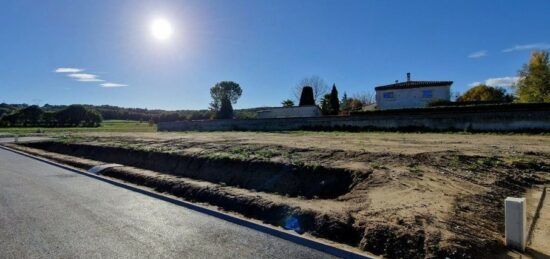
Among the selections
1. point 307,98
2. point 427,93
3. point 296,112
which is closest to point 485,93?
point 427,93

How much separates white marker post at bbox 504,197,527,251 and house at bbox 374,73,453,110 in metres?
35.8

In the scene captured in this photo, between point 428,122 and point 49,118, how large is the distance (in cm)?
8909

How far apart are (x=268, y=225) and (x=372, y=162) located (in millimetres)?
4727

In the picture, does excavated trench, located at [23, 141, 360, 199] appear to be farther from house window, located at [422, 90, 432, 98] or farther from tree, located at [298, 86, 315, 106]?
tree, located at [298, 86, 315, 106]

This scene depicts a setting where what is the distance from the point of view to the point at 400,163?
10.2m

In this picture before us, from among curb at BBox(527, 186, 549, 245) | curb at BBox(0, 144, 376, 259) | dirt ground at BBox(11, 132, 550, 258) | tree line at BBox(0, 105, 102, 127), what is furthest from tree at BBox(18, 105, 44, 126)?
curb at BBox(527, 186, 549, 245)

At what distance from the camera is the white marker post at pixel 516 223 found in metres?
4.98

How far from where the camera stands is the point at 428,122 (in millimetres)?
24062

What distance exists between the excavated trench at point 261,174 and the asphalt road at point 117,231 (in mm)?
2750

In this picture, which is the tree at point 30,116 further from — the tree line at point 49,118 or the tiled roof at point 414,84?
the tiled roof at point 414,84

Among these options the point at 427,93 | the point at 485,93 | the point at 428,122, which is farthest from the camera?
the point at 485,93

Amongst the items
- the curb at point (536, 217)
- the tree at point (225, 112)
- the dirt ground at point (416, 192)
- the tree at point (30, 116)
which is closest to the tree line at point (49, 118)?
the tree at point (30, 116)

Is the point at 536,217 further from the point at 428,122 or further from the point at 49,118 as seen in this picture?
the point at 49,118

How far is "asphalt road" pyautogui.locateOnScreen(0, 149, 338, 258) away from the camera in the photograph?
533 cm
